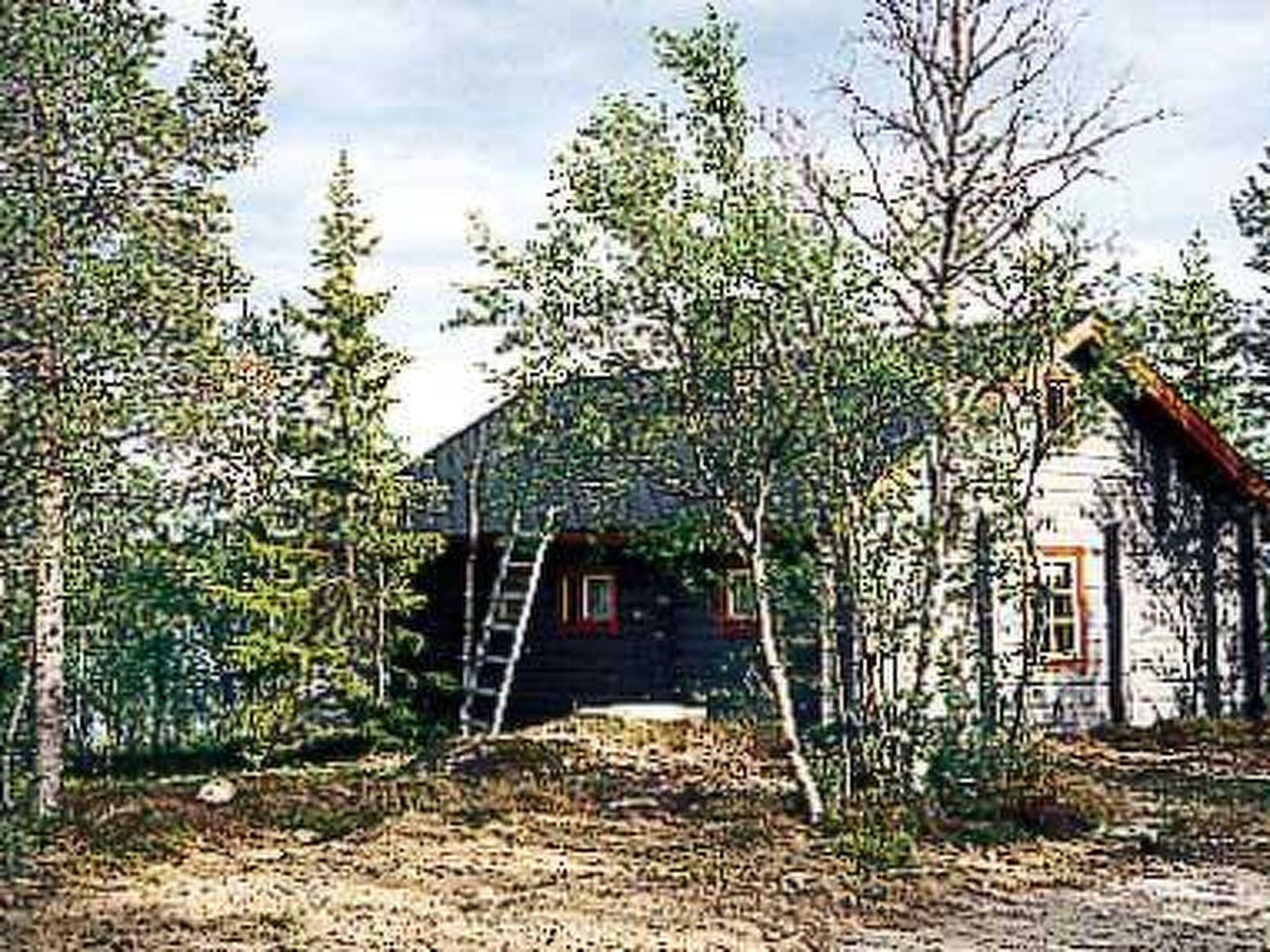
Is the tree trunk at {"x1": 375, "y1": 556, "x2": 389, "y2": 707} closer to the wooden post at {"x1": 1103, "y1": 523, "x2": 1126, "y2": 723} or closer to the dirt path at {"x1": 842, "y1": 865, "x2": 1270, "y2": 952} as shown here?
the wooden post at {"x1": 1103, "y1": 523, "x2": 1126, "y2": 723}

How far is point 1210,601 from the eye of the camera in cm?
2138

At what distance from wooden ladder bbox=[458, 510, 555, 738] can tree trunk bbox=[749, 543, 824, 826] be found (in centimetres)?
482

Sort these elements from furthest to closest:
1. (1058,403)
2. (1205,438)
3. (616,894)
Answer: (1205,438) < (1058,403) < (616,894)

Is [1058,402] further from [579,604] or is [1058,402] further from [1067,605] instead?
[579,604]

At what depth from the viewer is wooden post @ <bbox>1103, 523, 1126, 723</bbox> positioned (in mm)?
19984

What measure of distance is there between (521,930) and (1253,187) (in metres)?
18.5

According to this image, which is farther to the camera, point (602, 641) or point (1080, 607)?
point (1080, 607)

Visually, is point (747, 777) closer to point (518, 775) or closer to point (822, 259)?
point (518, 775)

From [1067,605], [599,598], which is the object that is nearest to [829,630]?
[599,598]

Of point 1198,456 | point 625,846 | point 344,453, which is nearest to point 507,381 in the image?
point 625,846

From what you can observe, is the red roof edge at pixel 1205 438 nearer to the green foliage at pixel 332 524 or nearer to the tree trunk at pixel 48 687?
the green foliage at pixel 332 524

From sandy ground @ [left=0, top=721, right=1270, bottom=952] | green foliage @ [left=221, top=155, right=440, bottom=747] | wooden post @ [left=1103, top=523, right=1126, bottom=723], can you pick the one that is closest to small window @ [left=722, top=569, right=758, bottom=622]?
sandy ground @ [left=0, top=721, right=1270, bottom=952]

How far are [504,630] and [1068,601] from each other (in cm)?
575

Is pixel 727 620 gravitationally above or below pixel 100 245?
below
